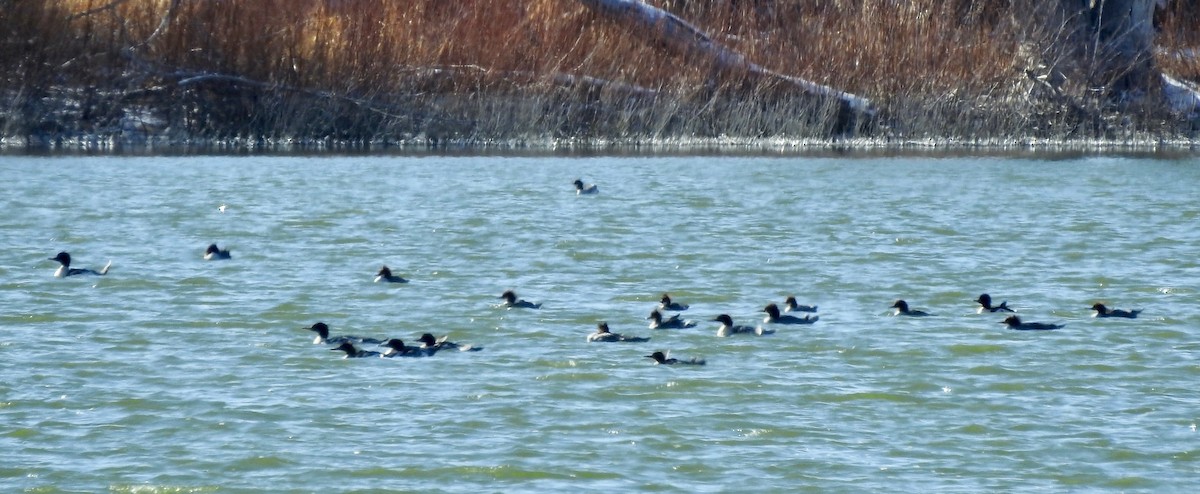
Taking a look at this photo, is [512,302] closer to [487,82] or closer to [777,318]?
[777,318]

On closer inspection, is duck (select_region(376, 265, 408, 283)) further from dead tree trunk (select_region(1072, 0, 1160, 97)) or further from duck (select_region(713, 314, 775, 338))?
dead tree trunk (select_region(1072, 0, 1160, 97))

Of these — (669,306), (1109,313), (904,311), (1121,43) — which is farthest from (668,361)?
(1121,43)

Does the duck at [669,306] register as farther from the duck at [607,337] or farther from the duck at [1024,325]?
the duck at [1024,325]

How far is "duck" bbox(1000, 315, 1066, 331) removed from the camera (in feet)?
37.9

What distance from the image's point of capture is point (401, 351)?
10.6 metres

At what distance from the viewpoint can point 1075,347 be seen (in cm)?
1099

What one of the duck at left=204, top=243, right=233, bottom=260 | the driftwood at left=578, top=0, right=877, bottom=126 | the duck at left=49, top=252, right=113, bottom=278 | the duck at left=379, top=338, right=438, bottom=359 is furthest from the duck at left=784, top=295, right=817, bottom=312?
the driftwood at left=578, top=0, right=877, bottom=126

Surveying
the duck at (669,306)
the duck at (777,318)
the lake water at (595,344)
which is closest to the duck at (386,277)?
the lake water at (595,344)

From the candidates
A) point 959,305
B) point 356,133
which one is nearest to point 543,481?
point 959,305

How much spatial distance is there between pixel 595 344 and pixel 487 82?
15904mm

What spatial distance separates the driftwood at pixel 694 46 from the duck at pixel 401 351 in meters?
16.5

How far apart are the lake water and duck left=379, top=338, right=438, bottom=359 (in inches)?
7.3

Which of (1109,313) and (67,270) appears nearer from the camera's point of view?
(1109,313)

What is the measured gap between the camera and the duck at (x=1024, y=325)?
454 inches
